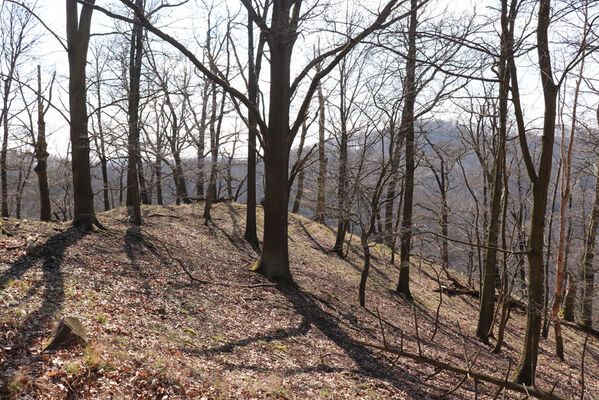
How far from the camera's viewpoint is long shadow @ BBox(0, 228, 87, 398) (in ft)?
12.5

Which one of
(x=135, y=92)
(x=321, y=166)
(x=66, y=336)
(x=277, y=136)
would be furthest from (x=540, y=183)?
(x=321, y=166)

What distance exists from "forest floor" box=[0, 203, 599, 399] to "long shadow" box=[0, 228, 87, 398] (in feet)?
Answer: 0.06

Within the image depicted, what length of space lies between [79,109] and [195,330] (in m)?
6.81

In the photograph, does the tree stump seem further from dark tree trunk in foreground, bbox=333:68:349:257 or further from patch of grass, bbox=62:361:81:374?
dark tree trunk in foreground, bbox=333:68:349:257

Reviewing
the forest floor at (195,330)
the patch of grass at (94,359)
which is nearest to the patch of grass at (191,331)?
the forest floor at (195,330)

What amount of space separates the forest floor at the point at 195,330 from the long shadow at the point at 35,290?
0.06 feet

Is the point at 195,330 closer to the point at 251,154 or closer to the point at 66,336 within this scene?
the point at 66,336

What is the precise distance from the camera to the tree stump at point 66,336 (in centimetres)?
407

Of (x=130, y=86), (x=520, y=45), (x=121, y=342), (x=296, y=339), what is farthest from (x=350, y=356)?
(x=130, y=86)

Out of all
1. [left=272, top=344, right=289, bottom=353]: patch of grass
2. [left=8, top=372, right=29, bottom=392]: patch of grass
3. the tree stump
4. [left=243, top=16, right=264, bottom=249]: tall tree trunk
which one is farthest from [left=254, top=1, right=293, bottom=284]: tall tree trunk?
[left=8, top=372, right=29, bottom=392]: patch of grass

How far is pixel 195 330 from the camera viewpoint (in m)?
5.89

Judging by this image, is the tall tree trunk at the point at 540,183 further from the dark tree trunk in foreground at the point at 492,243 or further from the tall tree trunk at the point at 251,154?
the tall tree trunk at the point at 251,154

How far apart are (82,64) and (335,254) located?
11.4 m

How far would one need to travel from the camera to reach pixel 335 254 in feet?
51.5
